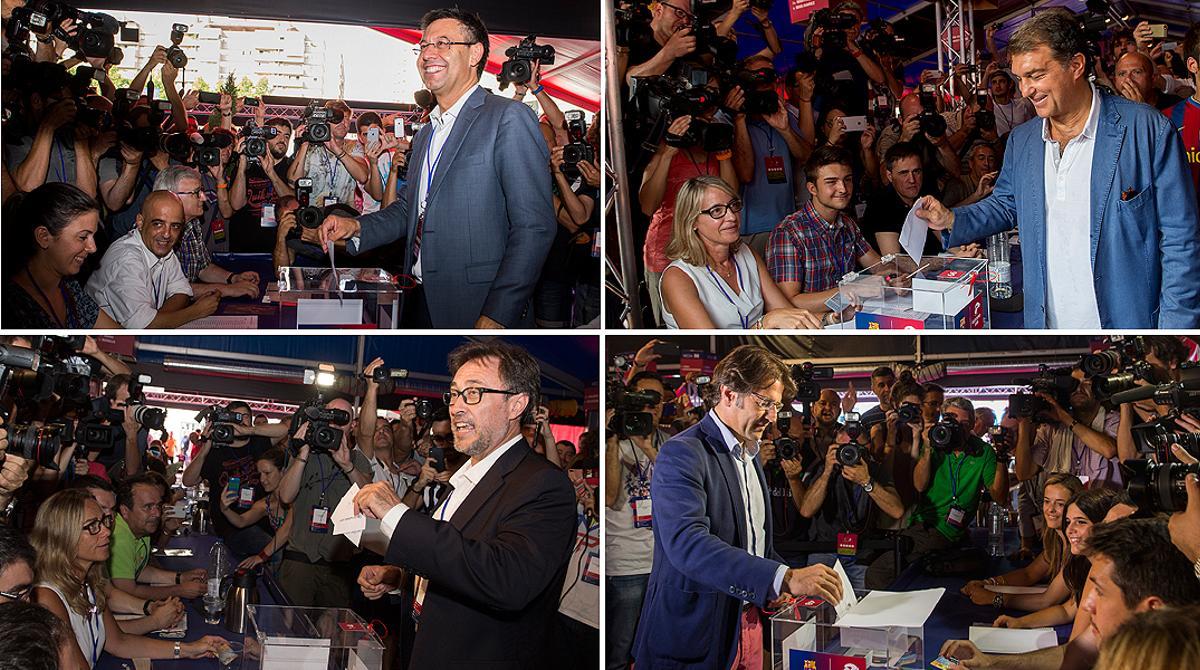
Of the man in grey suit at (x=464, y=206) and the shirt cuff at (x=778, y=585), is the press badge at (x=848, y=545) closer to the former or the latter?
the shirt cuff at (x=778, y=585)

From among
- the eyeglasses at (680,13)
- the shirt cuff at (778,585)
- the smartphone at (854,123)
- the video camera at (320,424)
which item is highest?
the eyeglasses at (680,13)

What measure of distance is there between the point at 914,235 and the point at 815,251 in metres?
0.34

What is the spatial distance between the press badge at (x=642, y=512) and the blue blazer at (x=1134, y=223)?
4.89 feet

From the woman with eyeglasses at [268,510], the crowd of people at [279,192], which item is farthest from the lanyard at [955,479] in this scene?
the woman with eyeglasses at [268,510]

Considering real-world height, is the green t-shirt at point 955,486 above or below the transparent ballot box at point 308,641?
above

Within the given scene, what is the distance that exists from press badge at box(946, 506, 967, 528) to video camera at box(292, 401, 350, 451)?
82.4 inches

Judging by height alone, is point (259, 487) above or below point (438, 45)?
below

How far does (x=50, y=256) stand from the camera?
11.5 ft

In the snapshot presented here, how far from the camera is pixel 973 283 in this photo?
359 cm

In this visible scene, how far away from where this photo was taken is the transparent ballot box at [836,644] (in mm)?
3383

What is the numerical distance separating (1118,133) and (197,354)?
3.17 meters

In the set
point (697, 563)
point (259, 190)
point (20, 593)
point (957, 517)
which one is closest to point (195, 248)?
point (259, 190)

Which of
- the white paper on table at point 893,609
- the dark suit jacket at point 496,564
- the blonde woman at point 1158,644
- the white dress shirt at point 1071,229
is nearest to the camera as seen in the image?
the blonde woman at point 1158,644

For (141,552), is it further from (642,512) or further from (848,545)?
(848,545)
